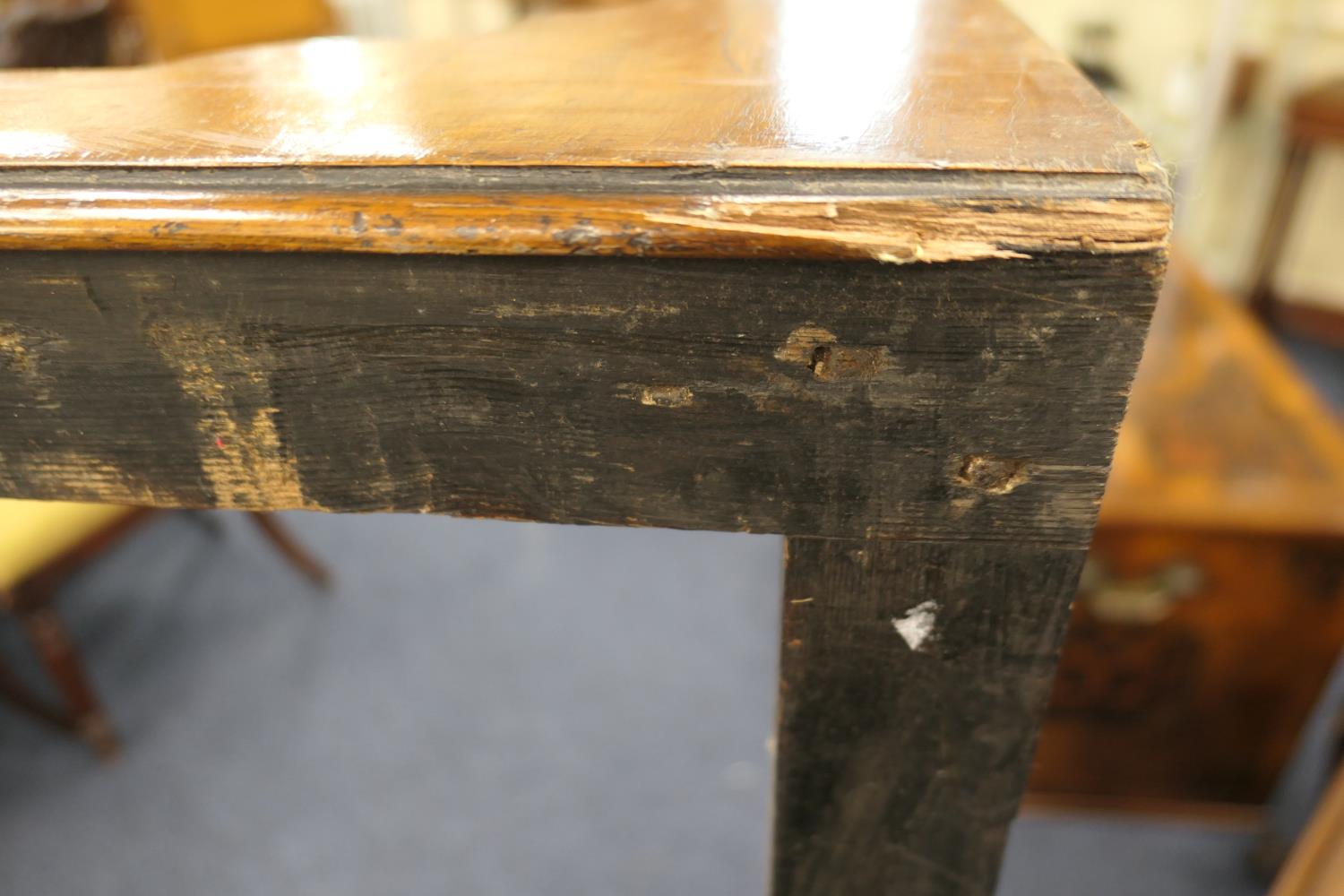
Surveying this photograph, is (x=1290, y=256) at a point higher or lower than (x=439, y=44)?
lower

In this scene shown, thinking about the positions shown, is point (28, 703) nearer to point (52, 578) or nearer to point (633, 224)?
point (52, 578)

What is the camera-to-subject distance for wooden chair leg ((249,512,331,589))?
5.48ft

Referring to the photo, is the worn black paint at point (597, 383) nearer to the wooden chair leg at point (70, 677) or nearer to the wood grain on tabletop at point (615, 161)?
the wood grain on tabletop at point (615, 161)

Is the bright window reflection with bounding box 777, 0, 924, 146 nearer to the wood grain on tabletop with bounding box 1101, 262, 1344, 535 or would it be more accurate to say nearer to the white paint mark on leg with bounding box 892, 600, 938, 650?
the white paint mark on leg with bounding box 892, 600, 938, 650

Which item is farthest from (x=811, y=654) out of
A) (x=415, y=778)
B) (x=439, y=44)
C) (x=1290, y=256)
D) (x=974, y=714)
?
(x=1290, y=256)

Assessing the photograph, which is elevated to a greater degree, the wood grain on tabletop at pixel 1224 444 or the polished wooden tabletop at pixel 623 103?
the polished wooden tabletop at pixel 623 103

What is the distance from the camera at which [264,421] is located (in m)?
0.32

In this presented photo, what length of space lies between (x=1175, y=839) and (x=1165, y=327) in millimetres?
714

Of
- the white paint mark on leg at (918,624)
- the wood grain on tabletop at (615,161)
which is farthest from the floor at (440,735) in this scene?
the wood grain on tabletop at (615,161)


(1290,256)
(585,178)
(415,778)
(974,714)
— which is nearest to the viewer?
(585,178)

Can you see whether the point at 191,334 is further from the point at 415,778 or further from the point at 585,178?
the point at 415,778

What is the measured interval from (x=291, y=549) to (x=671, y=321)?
1.58 metres

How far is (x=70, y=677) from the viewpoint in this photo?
1363 millimetres

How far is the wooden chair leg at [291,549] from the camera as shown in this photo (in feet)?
5.48
